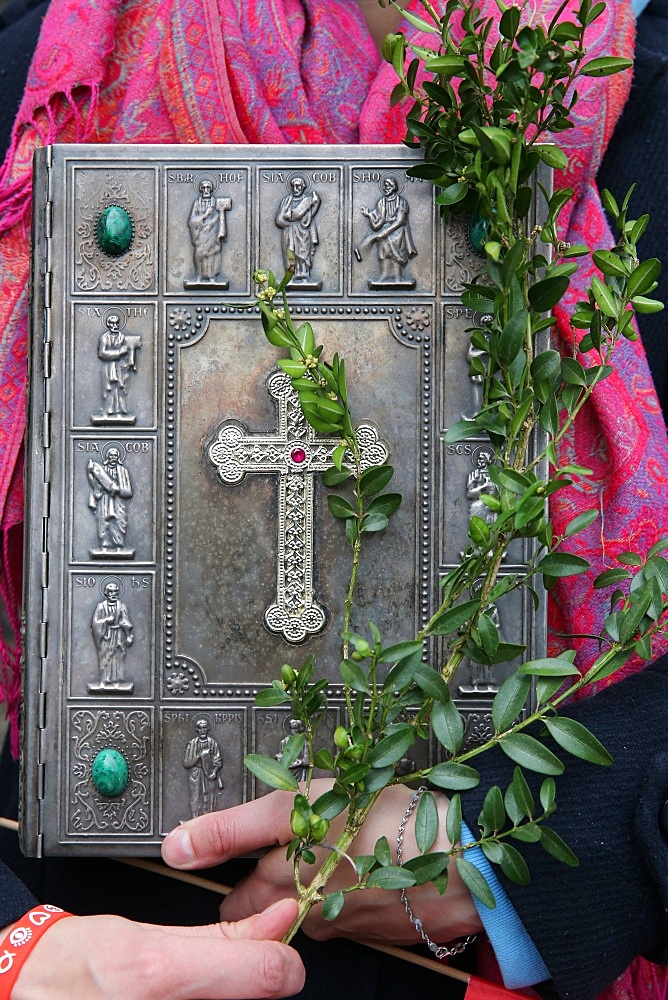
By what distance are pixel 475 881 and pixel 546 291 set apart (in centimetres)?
54

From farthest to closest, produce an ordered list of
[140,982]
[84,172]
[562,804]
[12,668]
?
[12,668] < [84,172] < [562,804] < [140,982]

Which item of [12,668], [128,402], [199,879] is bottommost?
[199,879]

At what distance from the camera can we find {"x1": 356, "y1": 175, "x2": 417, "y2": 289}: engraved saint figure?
37.8 inches

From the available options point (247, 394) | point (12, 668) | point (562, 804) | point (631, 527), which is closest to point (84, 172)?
point (247, 394)

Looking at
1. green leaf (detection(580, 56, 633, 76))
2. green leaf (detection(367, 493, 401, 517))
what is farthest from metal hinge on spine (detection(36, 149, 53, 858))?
green leaf (detection(580, 56, 633, 76))

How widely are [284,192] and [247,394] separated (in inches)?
8.8

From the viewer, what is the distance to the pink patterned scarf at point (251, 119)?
3.32 ft

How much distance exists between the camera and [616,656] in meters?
0.83

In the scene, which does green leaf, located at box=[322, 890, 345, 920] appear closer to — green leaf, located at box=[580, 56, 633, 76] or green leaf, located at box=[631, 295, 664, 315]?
green leaf, located at box=[631, 295, 664, 315]

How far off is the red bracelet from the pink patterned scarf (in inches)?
13.4

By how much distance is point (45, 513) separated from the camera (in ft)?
3.14

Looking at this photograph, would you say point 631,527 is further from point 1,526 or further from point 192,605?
point 1,526

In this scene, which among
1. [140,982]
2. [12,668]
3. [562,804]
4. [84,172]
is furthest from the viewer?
[12,668]

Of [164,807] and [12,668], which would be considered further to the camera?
[12,668]
